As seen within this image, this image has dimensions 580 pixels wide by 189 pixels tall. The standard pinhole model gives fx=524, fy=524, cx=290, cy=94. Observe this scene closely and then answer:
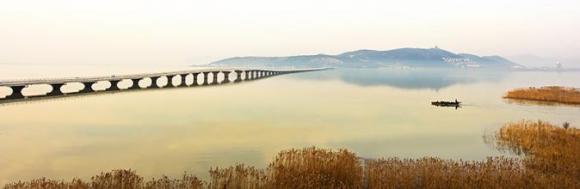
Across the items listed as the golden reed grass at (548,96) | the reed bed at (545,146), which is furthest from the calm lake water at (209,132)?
the golden reed grass at (548,96)

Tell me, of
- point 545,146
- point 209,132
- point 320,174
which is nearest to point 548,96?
point 545,146

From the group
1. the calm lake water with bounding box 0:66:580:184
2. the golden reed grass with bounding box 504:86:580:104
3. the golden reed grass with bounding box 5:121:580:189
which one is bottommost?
the calm lake water with bounding box 0:66:580:184

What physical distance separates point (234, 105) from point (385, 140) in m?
31.2

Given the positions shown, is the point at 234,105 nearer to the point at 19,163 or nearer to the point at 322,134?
the point at 322,134

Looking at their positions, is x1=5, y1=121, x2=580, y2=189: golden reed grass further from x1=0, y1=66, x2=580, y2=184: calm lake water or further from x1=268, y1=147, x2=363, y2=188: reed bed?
x1=0, y1=66, x2=580, y2=184: calm lake water

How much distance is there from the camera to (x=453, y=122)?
158ft

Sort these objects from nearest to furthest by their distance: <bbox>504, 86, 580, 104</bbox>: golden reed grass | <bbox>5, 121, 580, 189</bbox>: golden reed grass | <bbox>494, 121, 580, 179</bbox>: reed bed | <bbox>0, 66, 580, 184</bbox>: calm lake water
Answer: <bbox>5, 121, 580, 189</bbox>: golden reed grass < <bbox>494, 121, 580, 179</bbox>: reed bed < <bbox>0, 66, 580, 184</bbox>: calm lake water < <bbox>504, 86, 580, 104</bbox>: golden reed grass

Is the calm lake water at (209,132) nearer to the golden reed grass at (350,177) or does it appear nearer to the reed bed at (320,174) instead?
the golden reed grass at (350,177)

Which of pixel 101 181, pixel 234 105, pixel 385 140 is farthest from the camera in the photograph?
pixel 234 105

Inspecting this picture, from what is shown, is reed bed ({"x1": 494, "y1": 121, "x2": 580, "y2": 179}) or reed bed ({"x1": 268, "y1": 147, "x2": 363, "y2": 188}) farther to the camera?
reed bed ({"x1": 494, "y1": 121, "x2": 580, "y2": 179})

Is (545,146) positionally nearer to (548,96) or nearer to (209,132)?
(209,132)

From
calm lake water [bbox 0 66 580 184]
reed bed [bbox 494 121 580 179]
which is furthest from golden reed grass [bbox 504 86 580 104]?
reed bed [bbox 494 121 580 179]

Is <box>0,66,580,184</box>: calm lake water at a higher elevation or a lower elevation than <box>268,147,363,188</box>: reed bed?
lower

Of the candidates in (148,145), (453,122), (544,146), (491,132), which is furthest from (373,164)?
(453,122)
